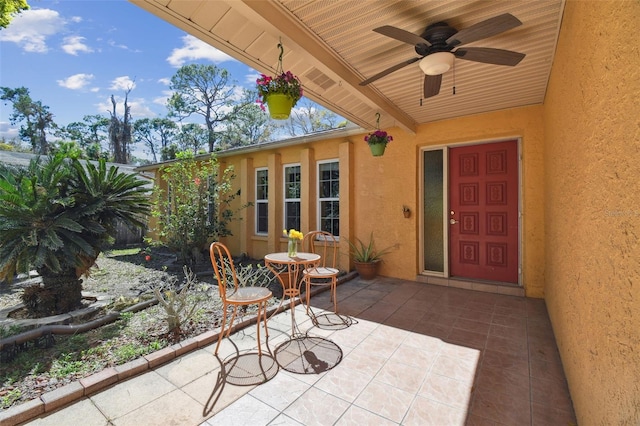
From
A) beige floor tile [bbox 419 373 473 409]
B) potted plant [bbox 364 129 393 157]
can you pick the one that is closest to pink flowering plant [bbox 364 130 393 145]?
potted plant [bbox 364 129 393 157]

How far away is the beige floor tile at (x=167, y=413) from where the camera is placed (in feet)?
5.97

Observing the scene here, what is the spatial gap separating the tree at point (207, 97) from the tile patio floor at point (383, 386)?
19.7 meters

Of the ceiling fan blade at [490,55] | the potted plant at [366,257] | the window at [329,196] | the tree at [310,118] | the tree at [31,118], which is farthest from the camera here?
the tree at [31,118]

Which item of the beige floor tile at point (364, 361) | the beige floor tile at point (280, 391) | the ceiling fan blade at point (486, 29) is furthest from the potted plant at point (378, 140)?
the beige floor tile at point (280, 391)

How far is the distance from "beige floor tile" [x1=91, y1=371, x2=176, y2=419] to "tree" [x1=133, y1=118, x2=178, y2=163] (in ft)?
79.2

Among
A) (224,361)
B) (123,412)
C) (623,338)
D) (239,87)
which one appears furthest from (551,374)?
(239,87)

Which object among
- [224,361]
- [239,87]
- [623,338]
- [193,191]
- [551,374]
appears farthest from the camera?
[239,87]

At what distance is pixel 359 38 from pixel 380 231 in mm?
3651

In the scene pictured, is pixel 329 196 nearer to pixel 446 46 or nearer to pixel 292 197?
pixel 292 197

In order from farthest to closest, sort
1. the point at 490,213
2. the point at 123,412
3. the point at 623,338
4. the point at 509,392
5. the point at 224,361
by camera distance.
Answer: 1. the point at 490,213
2. the point at 224,361
3. the point at 509,392
4. the point at 123,412
5. the point at 623,338

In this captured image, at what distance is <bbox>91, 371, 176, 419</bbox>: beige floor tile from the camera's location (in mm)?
1939

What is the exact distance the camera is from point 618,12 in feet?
3.77

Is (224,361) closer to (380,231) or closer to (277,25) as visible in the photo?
(277,25)

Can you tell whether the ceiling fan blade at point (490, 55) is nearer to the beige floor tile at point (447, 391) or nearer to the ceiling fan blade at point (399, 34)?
the ceiling fan blade at point (399, 34)
